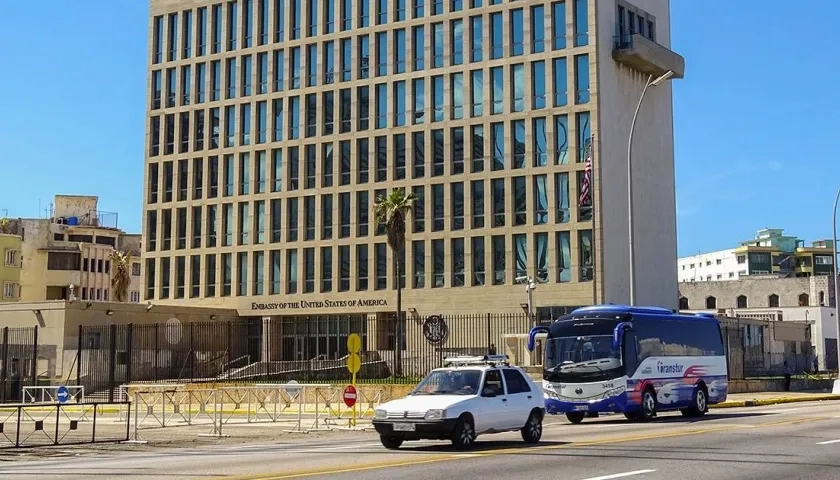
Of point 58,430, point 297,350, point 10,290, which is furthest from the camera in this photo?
point 10,290

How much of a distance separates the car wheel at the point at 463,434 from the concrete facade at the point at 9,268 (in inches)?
3220

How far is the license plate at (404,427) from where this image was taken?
18.5 meters

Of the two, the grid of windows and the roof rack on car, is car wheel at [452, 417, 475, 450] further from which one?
the grid of windows

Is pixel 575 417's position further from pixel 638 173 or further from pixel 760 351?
pixel 638 173

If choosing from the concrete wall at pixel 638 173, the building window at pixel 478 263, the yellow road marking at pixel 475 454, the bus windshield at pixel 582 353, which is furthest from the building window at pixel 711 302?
the yellow road marking at pixel 475 454

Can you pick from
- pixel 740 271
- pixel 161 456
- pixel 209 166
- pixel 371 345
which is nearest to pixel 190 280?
pixel 209 166

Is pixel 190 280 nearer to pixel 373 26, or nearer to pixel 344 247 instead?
pixel 344 247

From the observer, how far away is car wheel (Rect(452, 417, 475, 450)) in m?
18.5

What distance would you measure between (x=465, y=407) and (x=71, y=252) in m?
87.1

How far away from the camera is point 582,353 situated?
28.6 metres

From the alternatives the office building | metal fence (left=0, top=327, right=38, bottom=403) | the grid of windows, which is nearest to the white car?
metal fence (left=0, top=327, right=38, bottom=403)

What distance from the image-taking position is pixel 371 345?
68375mm

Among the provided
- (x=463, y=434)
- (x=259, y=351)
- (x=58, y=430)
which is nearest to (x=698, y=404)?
(x=463, y=434)

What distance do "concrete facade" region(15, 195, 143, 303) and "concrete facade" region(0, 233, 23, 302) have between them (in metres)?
1.00
